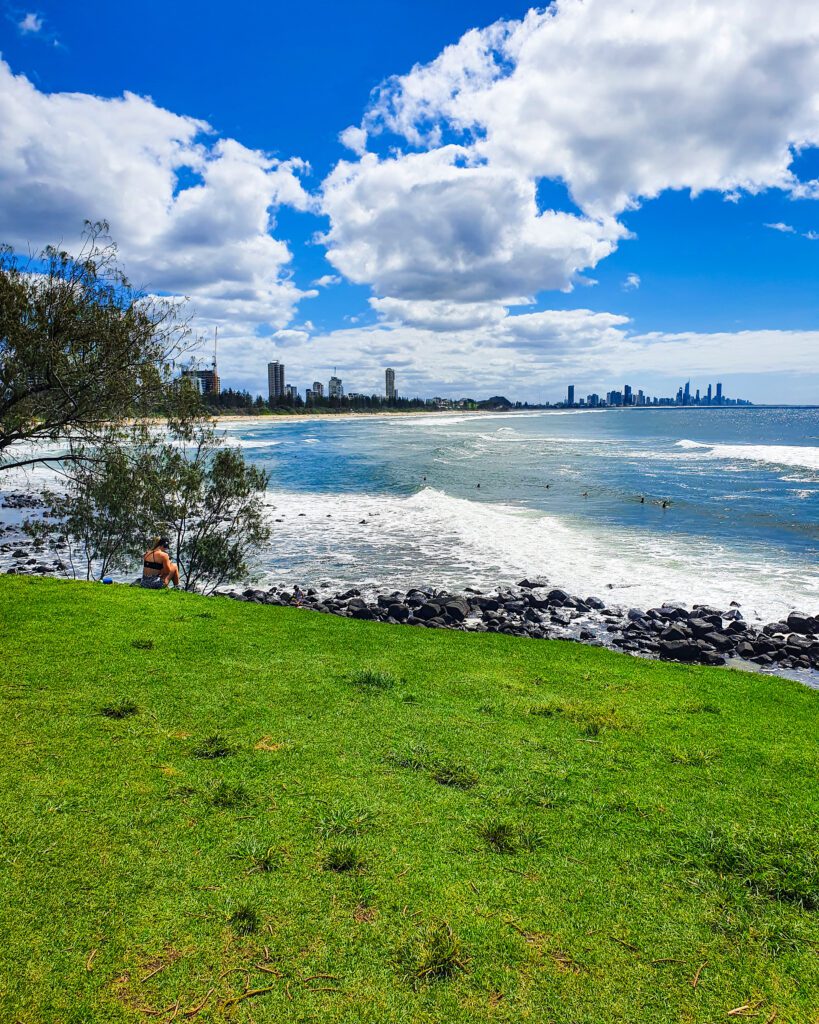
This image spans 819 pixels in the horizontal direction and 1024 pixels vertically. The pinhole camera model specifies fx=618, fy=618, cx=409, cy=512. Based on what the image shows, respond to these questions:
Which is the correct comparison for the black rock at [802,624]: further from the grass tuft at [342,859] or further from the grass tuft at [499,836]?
the grass tuft at [342,859]

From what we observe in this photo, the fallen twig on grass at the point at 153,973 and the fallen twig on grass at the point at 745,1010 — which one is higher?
the fallen twig on grass at the point at 153,973

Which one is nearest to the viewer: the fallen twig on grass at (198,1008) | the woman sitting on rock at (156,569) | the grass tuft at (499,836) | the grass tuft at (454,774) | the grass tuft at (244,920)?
the fallen twig on grass at (198,1008)

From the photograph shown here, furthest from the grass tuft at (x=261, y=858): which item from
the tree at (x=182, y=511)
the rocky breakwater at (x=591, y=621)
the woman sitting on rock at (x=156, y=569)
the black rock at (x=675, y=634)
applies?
the black rock at (x=675, y=634)

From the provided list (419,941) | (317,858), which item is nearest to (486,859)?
(419,941)

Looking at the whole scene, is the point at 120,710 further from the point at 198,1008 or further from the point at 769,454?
the point at 769,454

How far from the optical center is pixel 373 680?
805 cm

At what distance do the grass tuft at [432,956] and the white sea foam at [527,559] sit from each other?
16687mm

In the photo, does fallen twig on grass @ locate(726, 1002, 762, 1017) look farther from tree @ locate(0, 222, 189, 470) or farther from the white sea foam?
the white sea foam

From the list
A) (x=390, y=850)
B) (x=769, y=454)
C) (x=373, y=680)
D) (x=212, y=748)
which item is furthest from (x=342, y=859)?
(x=769, y=454)

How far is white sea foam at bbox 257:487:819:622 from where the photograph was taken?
2048cm

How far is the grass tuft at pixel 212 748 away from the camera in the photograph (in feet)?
19.0

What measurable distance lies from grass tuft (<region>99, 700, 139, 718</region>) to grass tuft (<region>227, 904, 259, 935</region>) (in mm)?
3186

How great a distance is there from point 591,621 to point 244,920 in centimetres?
1506

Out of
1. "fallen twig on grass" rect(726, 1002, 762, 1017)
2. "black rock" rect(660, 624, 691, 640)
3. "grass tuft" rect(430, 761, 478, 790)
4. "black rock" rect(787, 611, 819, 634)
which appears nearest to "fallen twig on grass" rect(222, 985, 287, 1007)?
"grass tuft" rect(430, 761, 478, 790)
